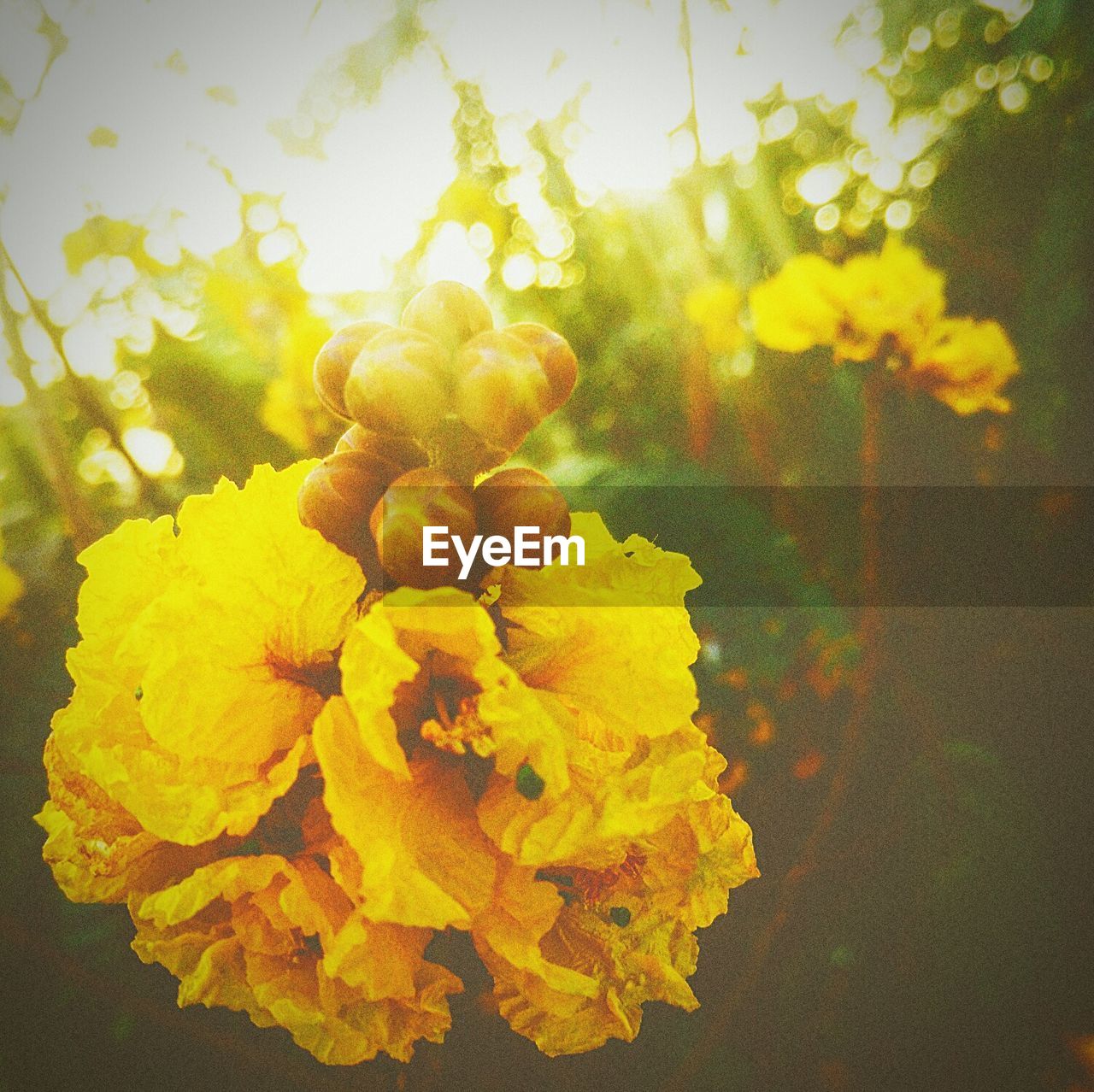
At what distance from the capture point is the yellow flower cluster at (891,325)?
2.62ft

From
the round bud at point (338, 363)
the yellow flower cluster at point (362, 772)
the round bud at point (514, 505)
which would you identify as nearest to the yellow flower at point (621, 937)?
the yellow flower cluster at point (362, 772)

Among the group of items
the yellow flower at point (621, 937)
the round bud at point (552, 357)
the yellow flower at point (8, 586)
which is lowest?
the yellow flower at point (621, 937)

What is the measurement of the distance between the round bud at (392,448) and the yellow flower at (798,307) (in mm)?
387

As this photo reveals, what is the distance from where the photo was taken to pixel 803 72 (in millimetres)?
805

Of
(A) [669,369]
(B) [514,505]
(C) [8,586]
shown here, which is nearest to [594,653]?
(B) [514,505]

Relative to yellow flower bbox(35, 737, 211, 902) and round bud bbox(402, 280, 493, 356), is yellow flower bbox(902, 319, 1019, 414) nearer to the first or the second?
round bud bbox(402, 280, 493, 356)

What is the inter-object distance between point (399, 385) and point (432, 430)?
4cm

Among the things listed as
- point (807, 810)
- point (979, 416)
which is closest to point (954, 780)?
point (807, 810)

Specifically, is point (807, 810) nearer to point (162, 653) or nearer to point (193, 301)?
point (162, 653)

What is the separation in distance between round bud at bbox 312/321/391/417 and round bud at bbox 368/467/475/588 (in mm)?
80

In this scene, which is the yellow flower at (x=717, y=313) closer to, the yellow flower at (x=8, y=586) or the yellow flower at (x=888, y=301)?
the yellow flower at (x=888, y=301)

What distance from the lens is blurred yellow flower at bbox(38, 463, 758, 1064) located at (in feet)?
1.82

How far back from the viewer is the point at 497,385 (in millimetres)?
557

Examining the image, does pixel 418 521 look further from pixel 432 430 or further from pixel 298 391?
pixel 298 391
